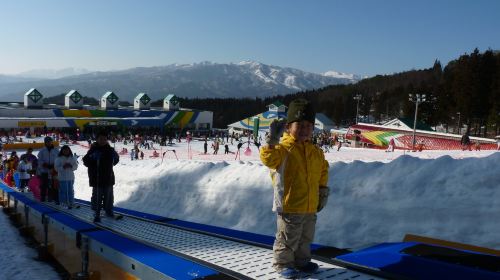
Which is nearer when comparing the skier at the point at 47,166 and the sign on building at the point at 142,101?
the skier at the point at 47,166

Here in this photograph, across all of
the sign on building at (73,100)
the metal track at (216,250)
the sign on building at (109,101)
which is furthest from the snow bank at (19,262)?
the sign on building at (73,100)

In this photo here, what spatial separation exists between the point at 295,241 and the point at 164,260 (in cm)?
115

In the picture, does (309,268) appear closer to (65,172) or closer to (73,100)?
(65,172)

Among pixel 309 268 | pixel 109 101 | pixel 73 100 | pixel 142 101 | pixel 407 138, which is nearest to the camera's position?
pixel 309 268

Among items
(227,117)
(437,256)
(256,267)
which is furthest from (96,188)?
(227,117)

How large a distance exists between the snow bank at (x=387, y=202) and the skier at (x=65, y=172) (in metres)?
3.28

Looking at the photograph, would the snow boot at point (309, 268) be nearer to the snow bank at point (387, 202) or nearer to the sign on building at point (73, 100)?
the snow bank at point (387, 202)

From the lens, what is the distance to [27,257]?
20.8 ft

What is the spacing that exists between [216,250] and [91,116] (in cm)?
6116

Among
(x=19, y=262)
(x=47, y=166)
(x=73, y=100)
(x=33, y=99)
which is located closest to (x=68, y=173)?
(x=47, y=166)

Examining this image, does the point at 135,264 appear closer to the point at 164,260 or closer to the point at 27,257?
the point at 164,260

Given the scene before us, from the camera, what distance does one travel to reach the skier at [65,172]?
7.48 m

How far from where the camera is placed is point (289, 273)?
3.15 m

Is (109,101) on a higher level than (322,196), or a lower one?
higher
